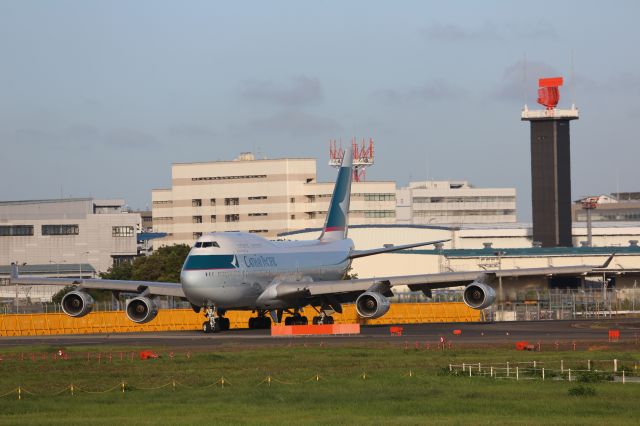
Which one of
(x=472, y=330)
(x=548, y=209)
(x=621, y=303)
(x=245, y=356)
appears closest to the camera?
(x=245, y=356)

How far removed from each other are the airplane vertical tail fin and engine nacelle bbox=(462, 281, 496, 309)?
1802 cm

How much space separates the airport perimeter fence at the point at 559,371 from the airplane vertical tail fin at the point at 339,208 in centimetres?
4131

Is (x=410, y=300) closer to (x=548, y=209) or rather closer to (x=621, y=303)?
(x=621, y=303)

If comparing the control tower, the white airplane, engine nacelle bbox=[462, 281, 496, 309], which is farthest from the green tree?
engine nacelle bbox=[462, 281, 496, 309]

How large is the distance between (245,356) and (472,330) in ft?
84.0

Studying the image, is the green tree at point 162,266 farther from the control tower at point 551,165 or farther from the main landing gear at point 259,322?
the main landing gear at point 259,322

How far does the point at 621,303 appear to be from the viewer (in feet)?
357

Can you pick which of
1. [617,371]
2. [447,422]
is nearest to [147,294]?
[617,371]

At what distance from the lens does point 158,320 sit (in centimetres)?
8925

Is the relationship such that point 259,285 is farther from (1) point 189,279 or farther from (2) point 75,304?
(2) point 75,304

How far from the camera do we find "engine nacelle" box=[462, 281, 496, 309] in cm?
7575

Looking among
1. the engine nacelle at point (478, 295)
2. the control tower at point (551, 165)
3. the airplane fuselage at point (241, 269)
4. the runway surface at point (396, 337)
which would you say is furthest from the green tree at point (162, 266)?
the engine nacelle at point (478, 295)

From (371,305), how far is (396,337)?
4.93 metres

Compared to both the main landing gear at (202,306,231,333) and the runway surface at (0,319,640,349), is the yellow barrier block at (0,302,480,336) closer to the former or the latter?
the runway surface at (0,319,640,349)
